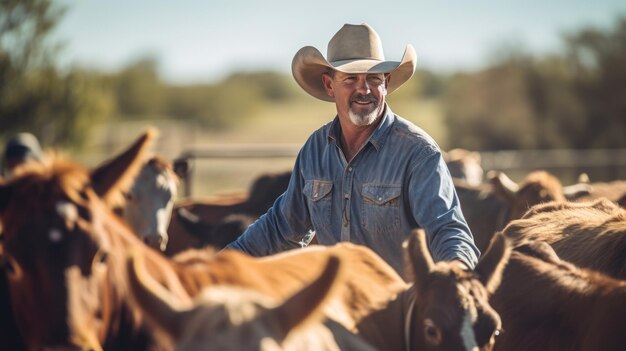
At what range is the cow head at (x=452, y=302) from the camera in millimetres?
3568

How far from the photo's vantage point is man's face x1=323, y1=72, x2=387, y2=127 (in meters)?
5.02

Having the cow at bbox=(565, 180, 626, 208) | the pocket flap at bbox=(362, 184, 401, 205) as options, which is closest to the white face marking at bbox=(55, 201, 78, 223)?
the pocket flap at bbox=(362, 184, 401, 205)

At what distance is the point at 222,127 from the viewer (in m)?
59.0

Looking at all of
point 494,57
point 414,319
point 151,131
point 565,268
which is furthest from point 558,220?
point 494,57

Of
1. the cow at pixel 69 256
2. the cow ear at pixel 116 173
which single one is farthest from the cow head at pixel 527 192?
the cow at pixel 69 256

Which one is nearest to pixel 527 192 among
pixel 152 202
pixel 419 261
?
pixel 152 202

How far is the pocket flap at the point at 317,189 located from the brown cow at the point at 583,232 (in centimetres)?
142

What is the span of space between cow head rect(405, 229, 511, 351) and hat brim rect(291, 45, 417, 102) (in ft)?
4.66

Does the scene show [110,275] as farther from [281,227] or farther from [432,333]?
[281,227]

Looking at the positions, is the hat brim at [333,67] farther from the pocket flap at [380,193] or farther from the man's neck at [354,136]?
the pocket flap at [380,193]

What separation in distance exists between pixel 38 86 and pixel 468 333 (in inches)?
776

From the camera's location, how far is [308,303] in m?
2.83

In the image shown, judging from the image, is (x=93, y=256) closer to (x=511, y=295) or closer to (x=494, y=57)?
(x=511, y=295)

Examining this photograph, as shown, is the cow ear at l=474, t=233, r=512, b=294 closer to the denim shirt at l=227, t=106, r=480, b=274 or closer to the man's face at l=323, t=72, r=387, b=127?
the denim shirt at l=227, t=106, r=480, b=274
